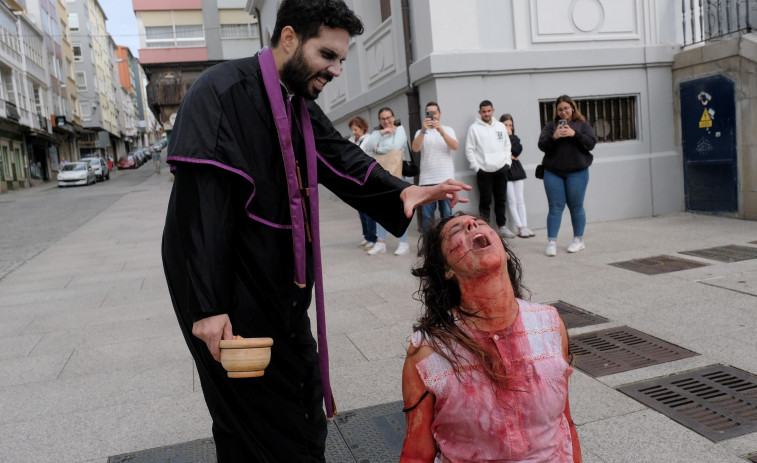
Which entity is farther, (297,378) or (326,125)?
(326,125)

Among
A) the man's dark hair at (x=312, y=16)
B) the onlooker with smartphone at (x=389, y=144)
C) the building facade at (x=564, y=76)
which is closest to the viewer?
the man's dark hair at (x=312, y=16)

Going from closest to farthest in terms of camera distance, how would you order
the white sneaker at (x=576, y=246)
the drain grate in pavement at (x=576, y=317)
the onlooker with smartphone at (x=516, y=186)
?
the drain grate in pavement at (x=576, y=317) → the white sneaker at (x=576, y=246) → the onlooker with smartphone at (x=516, y=186)

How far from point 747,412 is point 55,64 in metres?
57.0

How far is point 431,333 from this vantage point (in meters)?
1.81

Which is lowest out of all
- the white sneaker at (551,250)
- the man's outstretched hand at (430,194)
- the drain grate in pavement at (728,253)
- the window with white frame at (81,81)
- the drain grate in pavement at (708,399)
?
the drain grate in pavement at (708,399)

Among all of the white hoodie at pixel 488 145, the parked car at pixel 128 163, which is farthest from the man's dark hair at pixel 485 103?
the parked car at pixel 128 163

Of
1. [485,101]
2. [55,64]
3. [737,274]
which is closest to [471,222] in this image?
[737,274]

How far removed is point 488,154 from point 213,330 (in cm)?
733

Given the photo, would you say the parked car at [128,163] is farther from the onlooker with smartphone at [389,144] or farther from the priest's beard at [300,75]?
the priest's beard at [300,75]

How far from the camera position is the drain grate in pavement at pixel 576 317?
488cm

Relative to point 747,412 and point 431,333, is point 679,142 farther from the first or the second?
point 431,333

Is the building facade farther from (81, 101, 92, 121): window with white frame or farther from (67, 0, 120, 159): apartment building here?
(81, 101, 92, 121): window with white frame

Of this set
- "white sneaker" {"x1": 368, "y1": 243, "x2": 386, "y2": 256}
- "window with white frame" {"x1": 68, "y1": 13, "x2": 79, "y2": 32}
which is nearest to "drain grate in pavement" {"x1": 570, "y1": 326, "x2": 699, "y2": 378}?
"white sneaker" {"x1": 368, "y1": 243, "x2": 386, "y2": 256}

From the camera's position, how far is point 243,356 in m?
1.80
